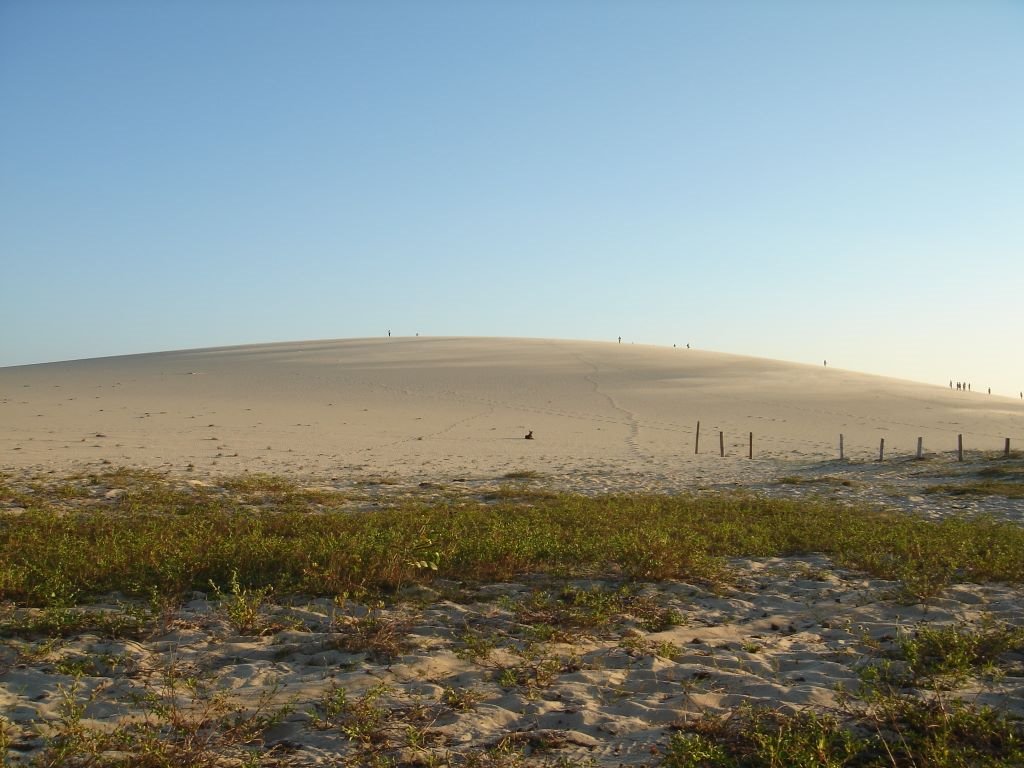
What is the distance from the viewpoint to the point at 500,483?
54.7 ft

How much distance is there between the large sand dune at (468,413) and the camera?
843 inches

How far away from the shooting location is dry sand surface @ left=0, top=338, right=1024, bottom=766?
415cm

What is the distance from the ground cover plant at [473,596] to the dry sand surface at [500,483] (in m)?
0.06

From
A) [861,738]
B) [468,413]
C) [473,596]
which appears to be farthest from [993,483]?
[468,413]

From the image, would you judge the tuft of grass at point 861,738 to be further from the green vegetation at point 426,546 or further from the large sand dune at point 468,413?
the large sand dune at point 468,413

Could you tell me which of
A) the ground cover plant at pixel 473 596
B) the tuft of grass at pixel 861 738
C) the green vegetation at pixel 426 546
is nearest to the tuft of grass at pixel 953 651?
the ground cover plant at pixel 473 596

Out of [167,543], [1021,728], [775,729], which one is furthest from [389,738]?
[167,543]

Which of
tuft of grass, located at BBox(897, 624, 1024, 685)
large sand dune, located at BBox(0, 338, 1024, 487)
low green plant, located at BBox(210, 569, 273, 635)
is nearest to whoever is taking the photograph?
tuft of grass, located at BBox(897, 624, 1024, 685)

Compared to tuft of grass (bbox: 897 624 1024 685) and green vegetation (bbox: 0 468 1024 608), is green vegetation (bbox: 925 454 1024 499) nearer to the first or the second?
green vegetation (bbox: 0 468 1024 608)

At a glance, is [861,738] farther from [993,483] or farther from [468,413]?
[468,413]

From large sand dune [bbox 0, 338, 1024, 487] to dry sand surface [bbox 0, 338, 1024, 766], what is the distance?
260mm

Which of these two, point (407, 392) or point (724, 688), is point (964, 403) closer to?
point (407, 392)

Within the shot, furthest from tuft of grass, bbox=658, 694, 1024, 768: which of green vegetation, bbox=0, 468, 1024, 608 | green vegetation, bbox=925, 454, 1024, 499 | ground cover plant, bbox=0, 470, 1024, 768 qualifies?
green vegetation, bbox=925, 454, 1024, 499

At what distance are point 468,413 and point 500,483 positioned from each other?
60.7 feet
